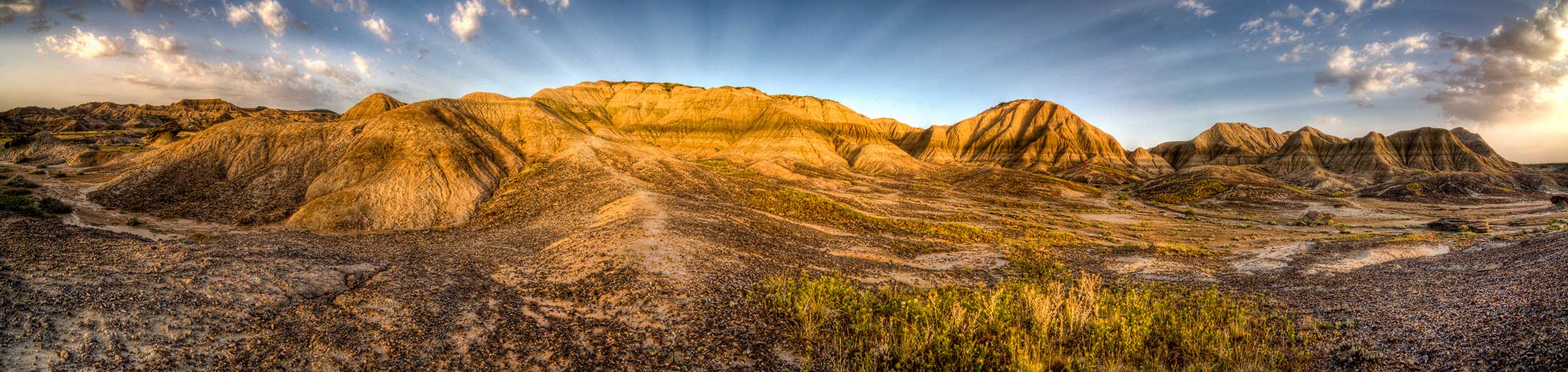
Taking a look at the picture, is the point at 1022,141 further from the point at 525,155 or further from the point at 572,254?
the point at 572,254

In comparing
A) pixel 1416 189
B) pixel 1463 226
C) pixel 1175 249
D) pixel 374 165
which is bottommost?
pixel 1175 249

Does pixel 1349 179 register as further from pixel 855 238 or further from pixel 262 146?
pixel 262 146

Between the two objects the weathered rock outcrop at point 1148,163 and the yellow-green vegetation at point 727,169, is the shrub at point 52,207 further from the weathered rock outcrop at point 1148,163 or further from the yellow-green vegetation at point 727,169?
the weathered rock outcrop at point 1148,163

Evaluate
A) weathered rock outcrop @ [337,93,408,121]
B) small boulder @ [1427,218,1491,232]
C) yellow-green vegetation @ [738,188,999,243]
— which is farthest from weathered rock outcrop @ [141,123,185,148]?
small boulder @ [1427,218,1491,232]

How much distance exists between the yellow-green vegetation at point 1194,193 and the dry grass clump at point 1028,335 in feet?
203

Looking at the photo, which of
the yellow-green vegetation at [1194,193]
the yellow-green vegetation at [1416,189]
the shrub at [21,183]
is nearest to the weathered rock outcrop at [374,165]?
the shrub at [21,183]

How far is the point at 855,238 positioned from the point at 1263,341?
1544cm

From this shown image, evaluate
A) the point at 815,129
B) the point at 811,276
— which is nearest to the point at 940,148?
the point at 815,129

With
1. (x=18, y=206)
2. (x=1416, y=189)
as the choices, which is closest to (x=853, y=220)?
(x=18, y=206)

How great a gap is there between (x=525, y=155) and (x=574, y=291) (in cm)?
3279

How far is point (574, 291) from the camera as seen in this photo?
1184 cm

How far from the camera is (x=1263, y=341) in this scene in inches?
319

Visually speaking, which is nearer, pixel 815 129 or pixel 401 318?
pixel 401 318

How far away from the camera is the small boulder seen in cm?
2791
